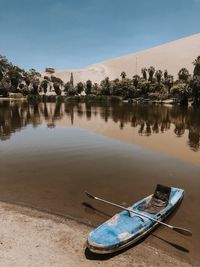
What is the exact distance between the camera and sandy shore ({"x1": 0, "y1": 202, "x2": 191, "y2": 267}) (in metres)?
9.56

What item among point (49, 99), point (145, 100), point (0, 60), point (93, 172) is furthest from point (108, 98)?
point (93, 172)

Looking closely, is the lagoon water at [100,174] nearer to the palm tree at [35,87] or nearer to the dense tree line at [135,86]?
the dense tree line at [135,86]

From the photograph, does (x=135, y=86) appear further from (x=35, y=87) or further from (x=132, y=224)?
(x=132, y=224)

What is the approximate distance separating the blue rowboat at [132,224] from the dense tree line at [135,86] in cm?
9221

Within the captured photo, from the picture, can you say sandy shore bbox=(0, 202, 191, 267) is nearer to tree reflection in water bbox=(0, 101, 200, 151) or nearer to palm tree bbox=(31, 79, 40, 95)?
tree reflection in water bbox=(0, 101, 200, 151)

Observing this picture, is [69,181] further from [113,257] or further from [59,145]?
[59,145]

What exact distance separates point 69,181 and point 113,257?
29.1ft

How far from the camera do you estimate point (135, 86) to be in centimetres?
14350

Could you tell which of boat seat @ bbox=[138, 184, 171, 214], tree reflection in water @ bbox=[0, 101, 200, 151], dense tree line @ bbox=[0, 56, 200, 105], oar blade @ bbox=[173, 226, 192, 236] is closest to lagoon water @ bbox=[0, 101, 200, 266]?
oar blade @ bbox=[173, 226, 192, 236]

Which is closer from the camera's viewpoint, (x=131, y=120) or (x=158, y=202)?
(x=158, y=202)

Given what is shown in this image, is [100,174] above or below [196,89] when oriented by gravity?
below

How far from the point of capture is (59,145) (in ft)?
96.3

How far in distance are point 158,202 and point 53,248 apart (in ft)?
20.7

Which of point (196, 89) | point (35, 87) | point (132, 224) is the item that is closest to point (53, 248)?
point (132, 224)
